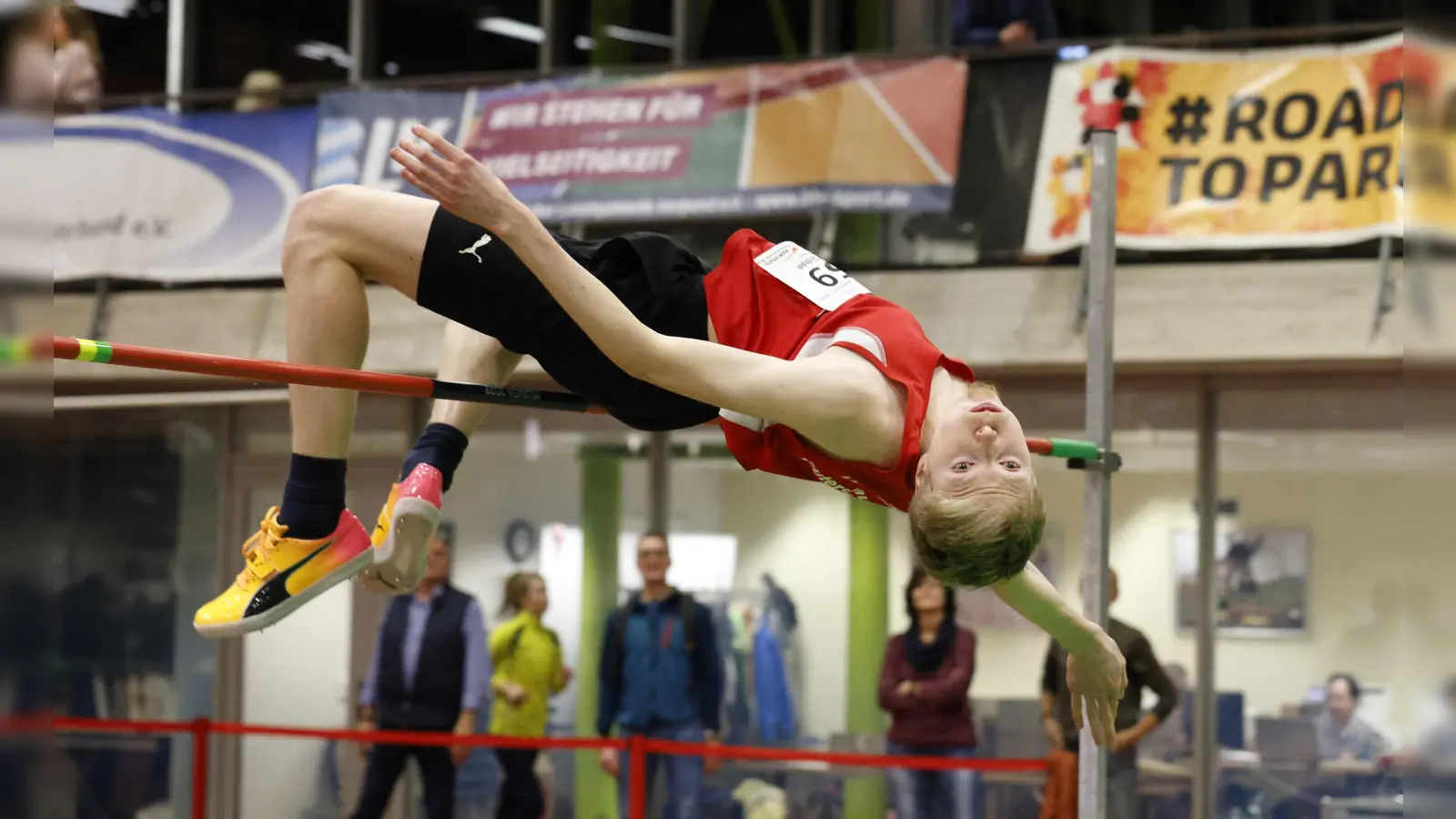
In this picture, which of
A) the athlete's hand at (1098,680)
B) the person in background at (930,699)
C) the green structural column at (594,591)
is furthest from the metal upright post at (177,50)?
the athlete's hand at (1098,680)

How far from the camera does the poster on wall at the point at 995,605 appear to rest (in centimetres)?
773

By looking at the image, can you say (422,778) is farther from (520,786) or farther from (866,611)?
(866,611)

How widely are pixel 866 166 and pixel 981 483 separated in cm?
488

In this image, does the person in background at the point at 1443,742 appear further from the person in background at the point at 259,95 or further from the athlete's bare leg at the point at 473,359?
the person in background at the point at 259,95

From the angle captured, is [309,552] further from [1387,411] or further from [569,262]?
[1387,411]

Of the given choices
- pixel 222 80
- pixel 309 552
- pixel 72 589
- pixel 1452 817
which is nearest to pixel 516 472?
pixel 72 589

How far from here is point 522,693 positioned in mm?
7801

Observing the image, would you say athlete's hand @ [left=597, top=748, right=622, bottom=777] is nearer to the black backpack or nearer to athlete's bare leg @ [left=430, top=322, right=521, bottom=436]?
the black backpack

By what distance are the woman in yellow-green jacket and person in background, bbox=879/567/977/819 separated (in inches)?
74.8

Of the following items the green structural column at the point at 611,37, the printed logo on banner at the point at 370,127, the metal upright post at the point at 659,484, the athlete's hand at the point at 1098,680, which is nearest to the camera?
the athlete's hand at the point at 1098,680

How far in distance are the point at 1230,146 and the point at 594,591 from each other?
3.79m

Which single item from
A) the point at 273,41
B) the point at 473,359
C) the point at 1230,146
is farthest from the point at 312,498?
the point at 273,41

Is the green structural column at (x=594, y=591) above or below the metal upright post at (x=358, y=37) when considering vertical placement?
below

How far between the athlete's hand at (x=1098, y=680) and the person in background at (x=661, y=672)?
11.9 ft
